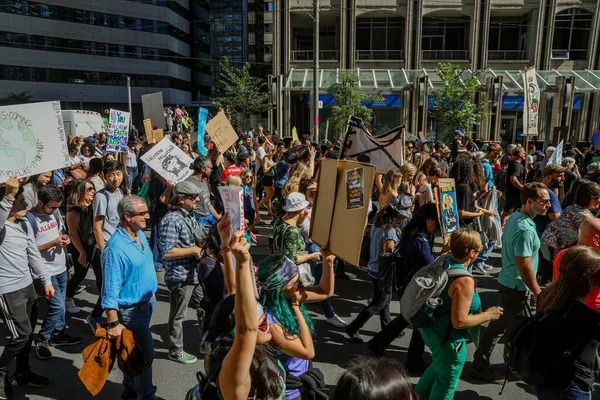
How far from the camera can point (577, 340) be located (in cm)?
283

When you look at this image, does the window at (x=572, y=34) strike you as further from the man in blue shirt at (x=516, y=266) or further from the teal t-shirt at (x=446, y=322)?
the teal t-shirt at (x=446, y=322)

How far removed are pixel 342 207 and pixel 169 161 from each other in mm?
4108

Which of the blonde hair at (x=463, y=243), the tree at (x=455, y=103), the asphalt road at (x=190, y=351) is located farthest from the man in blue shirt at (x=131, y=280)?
the tree at (x=455, y=103)

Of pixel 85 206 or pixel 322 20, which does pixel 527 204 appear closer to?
pixel 85 206

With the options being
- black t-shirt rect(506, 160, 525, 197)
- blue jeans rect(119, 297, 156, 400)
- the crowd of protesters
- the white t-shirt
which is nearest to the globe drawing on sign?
the crowd of protesters

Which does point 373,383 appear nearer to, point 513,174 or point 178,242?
point 178,242

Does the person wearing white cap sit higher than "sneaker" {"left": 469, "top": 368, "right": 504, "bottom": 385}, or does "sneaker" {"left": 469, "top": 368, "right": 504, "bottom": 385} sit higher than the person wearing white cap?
the person wearing white cap

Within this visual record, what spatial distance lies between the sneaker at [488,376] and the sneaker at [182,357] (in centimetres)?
287

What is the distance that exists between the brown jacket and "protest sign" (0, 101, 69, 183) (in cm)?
179

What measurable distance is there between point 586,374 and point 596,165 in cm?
673

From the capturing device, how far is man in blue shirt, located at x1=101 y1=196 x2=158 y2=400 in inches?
137

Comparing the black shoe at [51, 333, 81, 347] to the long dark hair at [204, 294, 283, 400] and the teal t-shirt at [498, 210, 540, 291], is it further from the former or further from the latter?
the teal t-shirt at [498, 210, 540, 291]

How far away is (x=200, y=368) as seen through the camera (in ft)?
15.2

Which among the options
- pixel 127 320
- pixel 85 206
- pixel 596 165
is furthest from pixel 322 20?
pixel 127 320
